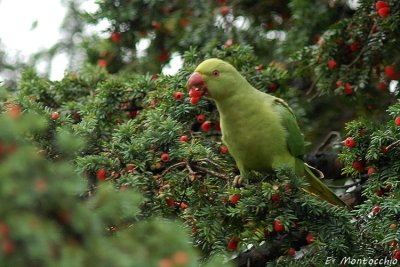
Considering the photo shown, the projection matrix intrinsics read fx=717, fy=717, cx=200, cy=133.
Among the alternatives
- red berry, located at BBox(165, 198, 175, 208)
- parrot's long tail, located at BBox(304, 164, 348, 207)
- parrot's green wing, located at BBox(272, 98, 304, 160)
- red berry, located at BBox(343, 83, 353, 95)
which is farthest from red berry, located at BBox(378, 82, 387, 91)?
red berry, located at BBox(165, 198, 175, 208)

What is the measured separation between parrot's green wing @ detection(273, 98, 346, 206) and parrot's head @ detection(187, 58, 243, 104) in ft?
0.92

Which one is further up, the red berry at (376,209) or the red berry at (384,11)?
the red berry at (384,11)

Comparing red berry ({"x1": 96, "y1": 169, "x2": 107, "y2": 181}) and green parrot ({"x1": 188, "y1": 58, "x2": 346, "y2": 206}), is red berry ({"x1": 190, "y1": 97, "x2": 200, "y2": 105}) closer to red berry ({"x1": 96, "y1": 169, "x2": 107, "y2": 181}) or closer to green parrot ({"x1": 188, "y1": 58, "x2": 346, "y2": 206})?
green parrot ({"x1": 188, "y1": 58, "x2": 346, "y2": 206})

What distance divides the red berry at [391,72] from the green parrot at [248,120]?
1.11 metres

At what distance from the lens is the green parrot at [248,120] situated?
3852 millimetres

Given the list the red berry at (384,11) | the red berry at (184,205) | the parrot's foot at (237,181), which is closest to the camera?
the red berry at (184,205)

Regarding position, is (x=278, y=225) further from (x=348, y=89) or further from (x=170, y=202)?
(x=348, y=89)

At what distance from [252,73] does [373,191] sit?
1.45 m

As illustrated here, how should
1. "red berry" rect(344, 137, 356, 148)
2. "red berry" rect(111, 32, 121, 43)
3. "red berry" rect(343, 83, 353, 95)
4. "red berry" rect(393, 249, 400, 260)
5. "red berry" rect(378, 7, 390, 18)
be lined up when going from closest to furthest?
"red berry" rect(393, 249, 400, 260)
"red berry" rect(344, 137, 356, 148)
"red berry" rect(378, 7, 390, 18)
"red berry" rect(343, 83, 353, 95)
"red berry" rect(111, 32, 121, 43)

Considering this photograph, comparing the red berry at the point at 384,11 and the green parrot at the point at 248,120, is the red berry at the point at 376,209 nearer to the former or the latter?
the green parrot at the point at 248,120

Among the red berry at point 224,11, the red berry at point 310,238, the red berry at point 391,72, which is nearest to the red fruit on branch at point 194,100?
the red berry at point 310,238

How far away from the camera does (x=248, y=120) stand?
3.87m

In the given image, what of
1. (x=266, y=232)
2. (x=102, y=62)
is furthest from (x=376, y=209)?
(x=102, y=62)

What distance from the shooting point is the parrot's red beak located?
→ 389 centimetres
